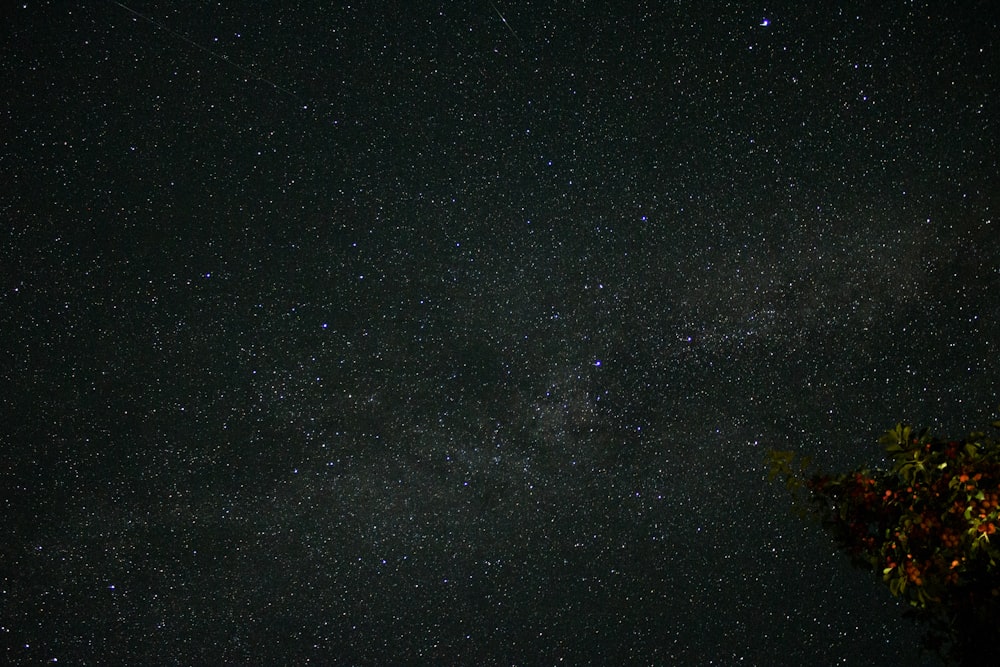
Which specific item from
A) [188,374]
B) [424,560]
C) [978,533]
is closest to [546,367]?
[424,560]

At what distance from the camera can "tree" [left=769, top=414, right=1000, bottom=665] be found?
1.34 m

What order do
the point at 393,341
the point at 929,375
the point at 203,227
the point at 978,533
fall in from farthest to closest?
the point at 929,375
the point at 393,341
the point at 203,227
the point at 978,533

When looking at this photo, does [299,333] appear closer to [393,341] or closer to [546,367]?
[393,341]

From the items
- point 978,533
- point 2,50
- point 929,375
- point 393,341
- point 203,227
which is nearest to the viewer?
point 978,533

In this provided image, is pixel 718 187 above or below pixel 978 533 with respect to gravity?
above

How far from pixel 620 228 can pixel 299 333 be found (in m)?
1.80

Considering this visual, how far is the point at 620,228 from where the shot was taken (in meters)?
3.62

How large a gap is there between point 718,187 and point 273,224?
93.1 inches

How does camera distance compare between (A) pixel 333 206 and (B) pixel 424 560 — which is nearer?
(A) pixel 333 206

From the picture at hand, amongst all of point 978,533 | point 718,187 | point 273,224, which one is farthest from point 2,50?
point 978,533

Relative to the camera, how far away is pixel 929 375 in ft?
12.6

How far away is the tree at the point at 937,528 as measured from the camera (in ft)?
4.39

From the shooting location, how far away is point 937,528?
1392 mm

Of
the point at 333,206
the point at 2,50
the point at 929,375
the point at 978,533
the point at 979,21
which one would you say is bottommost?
the point at 978,533
